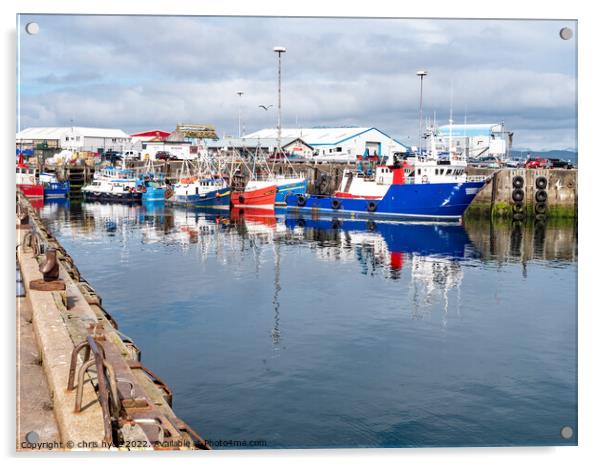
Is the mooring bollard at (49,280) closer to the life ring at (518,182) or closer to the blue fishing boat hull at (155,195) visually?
the life ring at (518,182)

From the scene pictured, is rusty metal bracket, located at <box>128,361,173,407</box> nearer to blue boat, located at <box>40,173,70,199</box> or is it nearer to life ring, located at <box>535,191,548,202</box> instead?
life ring, located at <box>535,191,548,202</box>

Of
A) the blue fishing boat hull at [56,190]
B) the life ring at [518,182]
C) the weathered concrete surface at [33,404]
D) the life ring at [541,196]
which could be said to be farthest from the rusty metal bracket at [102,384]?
the blue fishing boat hull at [56,190]

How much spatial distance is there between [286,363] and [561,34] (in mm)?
7441

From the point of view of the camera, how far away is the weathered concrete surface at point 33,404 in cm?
677

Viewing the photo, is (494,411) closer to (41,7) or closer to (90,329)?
(90,329)

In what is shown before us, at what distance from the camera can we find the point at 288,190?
5628cm

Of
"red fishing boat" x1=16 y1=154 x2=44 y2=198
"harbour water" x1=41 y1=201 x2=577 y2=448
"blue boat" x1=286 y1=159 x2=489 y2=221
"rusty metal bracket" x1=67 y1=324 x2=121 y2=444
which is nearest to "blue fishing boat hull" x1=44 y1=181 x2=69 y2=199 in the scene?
"red fishing boat" x1=16 y1=154 x2=44 y2=198

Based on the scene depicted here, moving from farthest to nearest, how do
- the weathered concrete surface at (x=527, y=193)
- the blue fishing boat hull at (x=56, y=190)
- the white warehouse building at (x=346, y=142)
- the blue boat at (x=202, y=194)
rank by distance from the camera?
the white warehouse building at (x=346, y=142)
the blue fishing boat hull at (x=56, y=190)
the blue boat at (x=202, y=194)
the weathered concrete surface at (x=527, y=193)

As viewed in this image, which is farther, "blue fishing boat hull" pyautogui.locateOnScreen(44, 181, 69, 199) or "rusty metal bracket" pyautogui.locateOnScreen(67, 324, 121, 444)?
"blue fishing boat hull" pyautogui.locateOnScreen(44, 181, 69, 199)

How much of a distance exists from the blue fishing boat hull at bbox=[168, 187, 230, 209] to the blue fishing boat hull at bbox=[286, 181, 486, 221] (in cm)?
1177

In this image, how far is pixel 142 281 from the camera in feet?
70.7

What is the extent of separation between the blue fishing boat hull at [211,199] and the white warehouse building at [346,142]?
68.3 feet

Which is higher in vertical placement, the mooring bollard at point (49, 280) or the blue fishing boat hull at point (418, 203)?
the blue fishing boat hull at point (418, 203)

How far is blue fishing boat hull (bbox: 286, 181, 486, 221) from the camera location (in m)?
44.4
